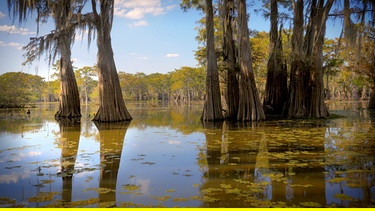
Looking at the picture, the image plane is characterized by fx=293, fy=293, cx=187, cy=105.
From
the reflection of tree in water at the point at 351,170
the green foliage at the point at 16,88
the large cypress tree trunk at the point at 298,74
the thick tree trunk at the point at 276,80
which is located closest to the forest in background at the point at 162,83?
the green foliage at the point at 16,88

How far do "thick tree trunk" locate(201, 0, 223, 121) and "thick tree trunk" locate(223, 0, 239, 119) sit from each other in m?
0.68

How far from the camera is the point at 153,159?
5066 millimetres

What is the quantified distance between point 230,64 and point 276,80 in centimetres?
275

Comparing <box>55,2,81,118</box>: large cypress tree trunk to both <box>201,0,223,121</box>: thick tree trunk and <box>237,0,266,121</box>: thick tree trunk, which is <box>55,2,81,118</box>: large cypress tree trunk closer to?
<box>201,0,223,121</box>: thick tree trunk

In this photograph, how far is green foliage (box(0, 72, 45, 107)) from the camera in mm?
29634

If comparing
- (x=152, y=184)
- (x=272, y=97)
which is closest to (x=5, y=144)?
(x=152, y=184)

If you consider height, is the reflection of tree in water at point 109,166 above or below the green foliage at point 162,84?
below

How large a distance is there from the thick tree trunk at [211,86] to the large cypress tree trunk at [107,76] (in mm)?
3962

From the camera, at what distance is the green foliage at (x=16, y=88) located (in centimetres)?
2963

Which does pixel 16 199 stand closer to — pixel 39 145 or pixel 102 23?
pixel 39 145

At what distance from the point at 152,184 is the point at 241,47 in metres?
10.2

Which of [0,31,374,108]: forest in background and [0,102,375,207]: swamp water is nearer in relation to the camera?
[0,102,375,207]: swamp water

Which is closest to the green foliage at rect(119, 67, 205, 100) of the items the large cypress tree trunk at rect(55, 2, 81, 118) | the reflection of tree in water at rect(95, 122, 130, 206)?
the large cypress tree trunk at rect(55, 2, 81, 118)

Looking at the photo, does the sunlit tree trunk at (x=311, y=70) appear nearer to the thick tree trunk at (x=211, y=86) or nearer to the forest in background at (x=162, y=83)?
the thick tree trunk at (x=211, y=86)
